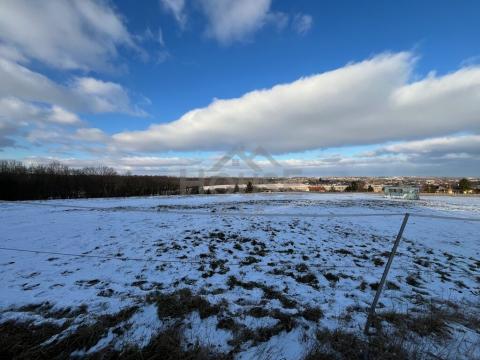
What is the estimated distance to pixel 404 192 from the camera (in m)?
39.0

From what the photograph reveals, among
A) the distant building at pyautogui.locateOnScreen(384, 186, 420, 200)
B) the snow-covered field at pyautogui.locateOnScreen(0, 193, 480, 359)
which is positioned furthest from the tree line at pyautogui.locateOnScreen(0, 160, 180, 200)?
the distant building at pyautogui.locateOnScreen(384, 186, 420, 200)

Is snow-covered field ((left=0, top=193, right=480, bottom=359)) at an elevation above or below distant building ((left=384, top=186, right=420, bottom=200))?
below

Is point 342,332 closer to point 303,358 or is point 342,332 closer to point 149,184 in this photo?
point 303,358

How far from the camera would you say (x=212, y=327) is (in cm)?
360

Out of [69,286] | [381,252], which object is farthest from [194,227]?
[381,252]

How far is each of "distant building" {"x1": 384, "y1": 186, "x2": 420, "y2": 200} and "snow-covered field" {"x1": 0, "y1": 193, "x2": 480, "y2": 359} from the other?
3267cm

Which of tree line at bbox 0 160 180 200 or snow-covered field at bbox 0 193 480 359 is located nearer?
snow-covered field at bbox 0 193 480 359

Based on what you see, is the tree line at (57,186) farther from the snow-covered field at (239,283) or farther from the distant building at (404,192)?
the distant building at (404,192)

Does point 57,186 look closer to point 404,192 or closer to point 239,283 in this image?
point 239,283

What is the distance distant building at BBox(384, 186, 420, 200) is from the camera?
3728 centimetres

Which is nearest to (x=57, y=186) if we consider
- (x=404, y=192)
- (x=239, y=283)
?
(x=239, y=283)

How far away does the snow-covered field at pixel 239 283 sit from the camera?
347 cm

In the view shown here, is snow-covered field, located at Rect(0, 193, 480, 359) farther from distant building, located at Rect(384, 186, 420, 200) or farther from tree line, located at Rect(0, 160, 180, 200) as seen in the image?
tree line, located at Rect(0, 160, 180, 200)

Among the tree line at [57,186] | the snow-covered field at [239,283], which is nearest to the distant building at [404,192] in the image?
the snow-covered field at [239,283]
